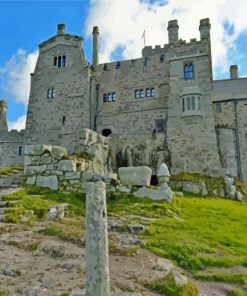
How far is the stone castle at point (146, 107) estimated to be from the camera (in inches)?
1458

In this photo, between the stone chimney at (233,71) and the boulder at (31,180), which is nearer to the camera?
the boulder at (31,180)

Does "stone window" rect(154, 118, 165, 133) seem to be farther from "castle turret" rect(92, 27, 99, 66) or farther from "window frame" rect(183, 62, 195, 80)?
"castle turret" rect(92, 27, 99, 66)

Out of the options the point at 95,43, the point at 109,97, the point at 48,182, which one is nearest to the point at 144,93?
the point at 109,97

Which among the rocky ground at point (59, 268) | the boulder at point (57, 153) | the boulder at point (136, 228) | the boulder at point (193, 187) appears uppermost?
the boulder at point (57, 153)

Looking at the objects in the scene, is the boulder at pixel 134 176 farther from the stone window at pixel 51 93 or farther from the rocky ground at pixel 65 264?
the stone window at pixel 51 93

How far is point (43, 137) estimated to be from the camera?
4512 centimetres

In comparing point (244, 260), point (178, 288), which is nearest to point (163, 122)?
point (244, 260)

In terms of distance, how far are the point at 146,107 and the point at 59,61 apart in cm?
1219

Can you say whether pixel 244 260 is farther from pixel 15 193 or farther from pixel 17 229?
pixel 15 193

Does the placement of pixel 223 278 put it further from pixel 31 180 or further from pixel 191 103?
pixel 191 103

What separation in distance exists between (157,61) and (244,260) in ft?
111

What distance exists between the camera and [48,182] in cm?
1862

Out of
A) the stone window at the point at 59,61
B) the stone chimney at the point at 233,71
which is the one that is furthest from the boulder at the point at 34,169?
the stone chimney at the point at 233,71

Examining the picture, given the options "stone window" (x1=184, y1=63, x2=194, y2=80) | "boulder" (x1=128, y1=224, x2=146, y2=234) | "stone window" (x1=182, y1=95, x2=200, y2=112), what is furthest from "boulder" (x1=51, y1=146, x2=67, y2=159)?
"stone window" (x1=184, y1=63, x2=194, y2=80)
